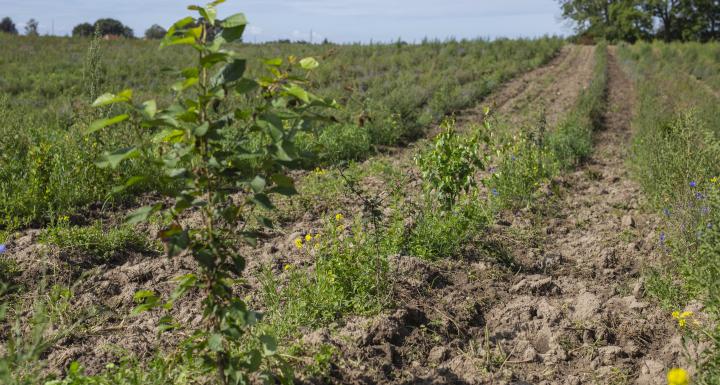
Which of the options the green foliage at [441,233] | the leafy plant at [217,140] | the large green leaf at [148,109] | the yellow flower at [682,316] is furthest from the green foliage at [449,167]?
the large green leaf at [148,109]

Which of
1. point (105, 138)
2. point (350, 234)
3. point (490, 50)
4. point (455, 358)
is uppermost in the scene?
point (490, 50)

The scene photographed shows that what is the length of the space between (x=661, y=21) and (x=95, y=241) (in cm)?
4940

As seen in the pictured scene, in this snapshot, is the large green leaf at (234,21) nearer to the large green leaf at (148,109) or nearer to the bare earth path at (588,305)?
the large green leaf at (148,109)

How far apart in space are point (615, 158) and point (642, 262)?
406 cm

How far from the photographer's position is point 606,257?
4.47 metres

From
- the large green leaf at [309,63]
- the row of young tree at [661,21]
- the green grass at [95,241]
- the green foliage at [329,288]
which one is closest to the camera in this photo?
the large green leaf at [309,63]

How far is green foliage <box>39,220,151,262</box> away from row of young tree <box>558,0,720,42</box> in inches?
1718

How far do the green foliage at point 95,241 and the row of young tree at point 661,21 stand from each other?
43639 mm

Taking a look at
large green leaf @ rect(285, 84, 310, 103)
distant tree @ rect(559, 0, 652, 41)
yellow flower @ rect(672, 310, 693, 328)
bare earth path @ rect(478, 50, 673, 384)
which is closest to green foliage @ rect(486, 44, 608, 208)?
bare earth path @ rect(478, 50, 673, 384)

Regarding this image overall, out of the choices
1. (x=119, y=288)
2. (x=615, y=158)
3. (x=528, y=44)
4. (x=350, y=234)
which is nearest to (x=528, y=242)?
(x=350, y=234)

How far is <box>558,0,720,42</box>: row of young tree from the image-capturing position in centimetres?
4266

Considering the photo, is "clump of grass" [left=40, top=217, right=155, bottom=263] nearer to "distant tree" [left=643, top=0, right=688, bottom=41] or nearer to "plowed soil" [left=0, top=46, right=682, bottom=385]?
"plowed soil" [left=0, top=46, right=682, bottom=385]

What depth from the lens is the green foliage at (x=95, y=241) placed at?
13.8 ft

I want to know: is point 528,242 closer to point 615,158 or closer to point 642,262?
point 642,262
